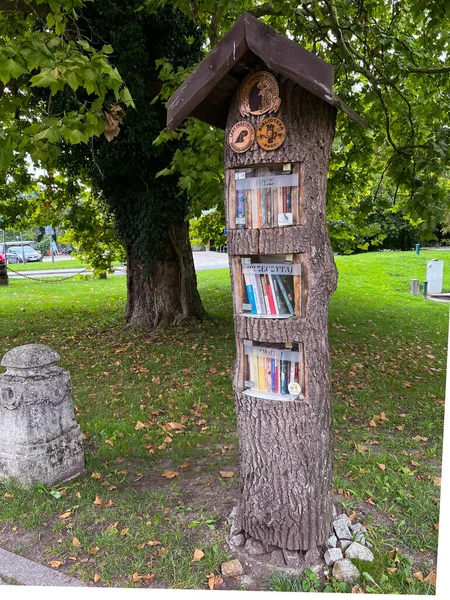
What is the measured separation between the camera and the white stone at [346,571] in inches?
106

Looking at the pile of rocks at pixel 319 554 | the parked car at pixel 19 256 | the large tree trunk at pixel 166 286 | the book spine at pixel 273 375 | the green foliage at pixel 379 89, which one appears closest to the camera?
the pile of rocks at pixel 319 554

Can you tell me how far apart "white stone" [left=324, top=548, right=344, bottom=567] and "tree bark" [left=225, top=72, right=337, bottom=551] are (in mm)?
78

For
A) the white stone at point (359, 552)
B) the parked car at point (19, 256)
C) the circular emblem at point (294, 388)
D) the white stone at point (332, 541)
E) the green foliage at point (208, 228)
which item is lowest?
the white stone at point (359, 552)

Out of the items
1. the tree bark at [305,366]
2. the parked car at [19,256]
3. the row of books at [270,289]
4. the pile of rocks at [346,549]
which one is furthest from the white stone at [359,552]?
the parked car at [19,256]

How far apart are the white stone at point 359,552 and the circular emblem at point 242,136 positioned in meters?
2.53

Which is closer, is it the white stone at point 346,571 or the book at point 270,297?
the white stone at point 346,571

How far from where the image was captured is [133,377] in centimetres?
638

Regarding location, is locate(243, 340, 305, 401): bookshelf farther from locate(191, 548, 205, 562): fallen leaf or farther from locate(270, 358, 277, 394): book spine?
locate(191, 548, 205, 562): fallen leaf

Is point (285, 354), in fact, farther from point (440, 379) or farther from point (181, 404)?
point (440, 379)

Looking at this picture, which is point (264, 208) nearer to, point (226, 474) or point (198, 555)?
point (198, 555)

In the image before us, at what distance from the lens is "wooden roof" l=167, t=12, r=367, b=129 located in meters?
2.42

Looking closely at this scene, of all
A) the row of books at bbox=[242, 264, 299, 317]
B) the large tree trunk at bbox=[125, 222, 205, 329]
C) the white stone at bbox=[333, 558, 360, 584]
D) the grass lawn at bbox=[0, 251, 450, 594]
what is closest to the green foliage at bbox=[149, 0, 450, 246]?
the large tree trunk at bbox=[125, 222, 205, 329]

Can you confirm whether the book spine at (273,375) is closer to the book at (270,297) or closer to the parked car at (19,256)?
the book at (270,297)

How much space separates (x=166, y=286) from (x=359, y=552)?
253 inches
